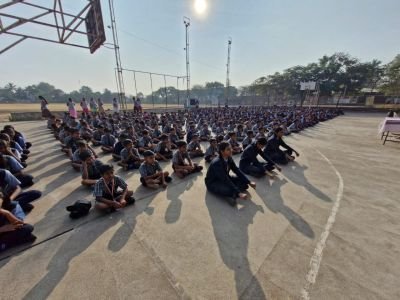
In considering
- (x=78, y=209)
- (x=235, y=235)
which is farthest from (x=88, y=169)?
(x=235, y=235)

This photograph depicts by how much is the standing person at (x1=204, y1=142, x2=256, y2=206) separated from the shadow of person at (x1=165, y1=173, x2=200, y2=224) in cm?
74

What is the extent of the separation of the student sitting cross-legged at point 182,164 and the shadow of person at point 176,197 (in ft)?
0.53

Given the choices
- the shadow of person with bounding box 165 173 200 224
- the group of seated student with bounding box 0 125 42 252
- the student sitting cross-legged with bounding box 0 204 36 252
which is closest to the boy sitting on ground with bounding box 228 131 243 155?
the shadow of person with bounding box 165 173 200 224

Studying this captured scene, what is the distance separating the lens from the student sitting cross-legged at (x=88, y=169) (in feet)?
14.5

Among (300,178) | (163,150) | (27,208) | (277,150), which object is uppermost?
(277,150)

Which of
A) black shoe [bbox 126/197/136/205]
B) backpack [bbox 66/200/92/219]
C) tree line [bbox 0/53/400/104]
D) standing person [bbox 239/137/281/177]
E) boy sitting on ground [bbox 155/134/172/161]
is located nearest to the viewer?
Result: backpack [bbox 66/200/92/219]

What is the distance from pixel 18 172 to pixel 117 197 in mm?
2813

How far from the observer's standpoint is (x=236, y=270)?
7.75ft

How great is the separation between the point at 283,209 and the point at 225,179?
131cm

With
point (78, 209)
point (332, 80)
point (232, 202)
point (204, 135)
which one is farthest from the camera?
point (332, 80)

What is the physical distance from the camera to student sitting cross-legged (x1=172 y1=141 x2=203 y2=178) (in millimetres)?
5391

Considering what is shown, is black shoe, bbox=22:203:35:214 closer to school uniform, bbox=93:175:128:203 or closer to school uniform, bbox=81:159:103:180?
school uniform, bbox=81:159:103:180

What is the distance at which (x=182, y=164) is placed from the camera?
5598 mm

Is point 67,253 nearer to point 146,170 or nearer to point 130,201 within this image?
point 130,201
